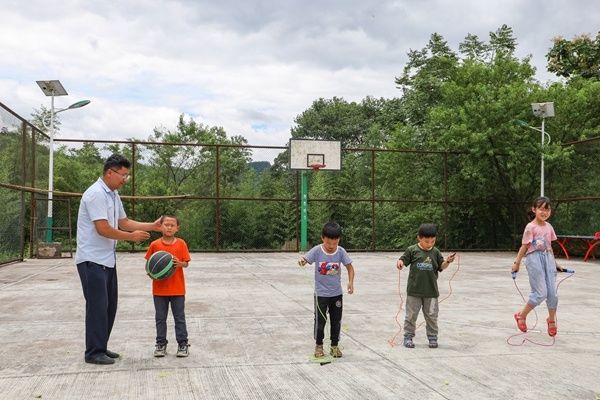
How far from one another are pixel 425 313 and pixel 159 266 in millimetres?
2628

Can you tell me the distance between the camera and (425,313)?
559 cm

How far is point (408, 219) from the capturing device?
82.0 feet

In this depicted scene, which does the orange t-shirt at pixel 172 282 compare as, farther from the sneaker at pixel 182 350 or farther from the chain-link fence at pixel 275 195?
the chain-link fence at pixel 275 195

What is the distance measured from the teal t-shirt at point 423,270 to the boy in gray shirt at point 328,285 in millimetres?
781

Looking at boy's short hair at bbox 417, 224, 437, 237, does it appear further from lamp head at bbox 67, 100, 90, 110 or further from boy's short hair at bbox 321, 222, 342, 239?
lamp head at bbox 67, 100, 90, 110

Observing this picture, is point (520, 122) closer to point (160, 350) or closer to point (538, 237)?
point (538, 237)

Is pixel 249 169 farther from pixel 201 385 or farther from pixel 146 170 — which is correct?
pixel 201 385

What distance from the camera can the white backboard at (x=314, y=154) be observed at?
67.5ft

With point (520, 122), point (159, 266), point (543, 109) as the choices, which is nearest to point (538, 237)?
point (159, 266)

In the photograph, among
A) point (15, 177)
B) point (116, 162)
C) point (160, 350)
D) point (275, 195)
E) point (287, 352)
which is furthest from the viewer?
point (275, 195)

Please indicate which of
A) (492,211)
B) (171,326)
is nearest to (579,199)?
(492,211)

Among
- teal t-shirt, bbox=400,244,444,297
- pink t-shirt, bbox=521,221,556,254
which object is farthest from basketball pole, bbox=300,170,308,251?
teal t-shirt, bbox=400,244,444,297

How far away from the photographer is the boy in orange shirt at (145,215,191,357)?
196 inches

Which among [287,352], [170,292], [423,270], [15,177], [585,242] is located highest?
[15,177]
